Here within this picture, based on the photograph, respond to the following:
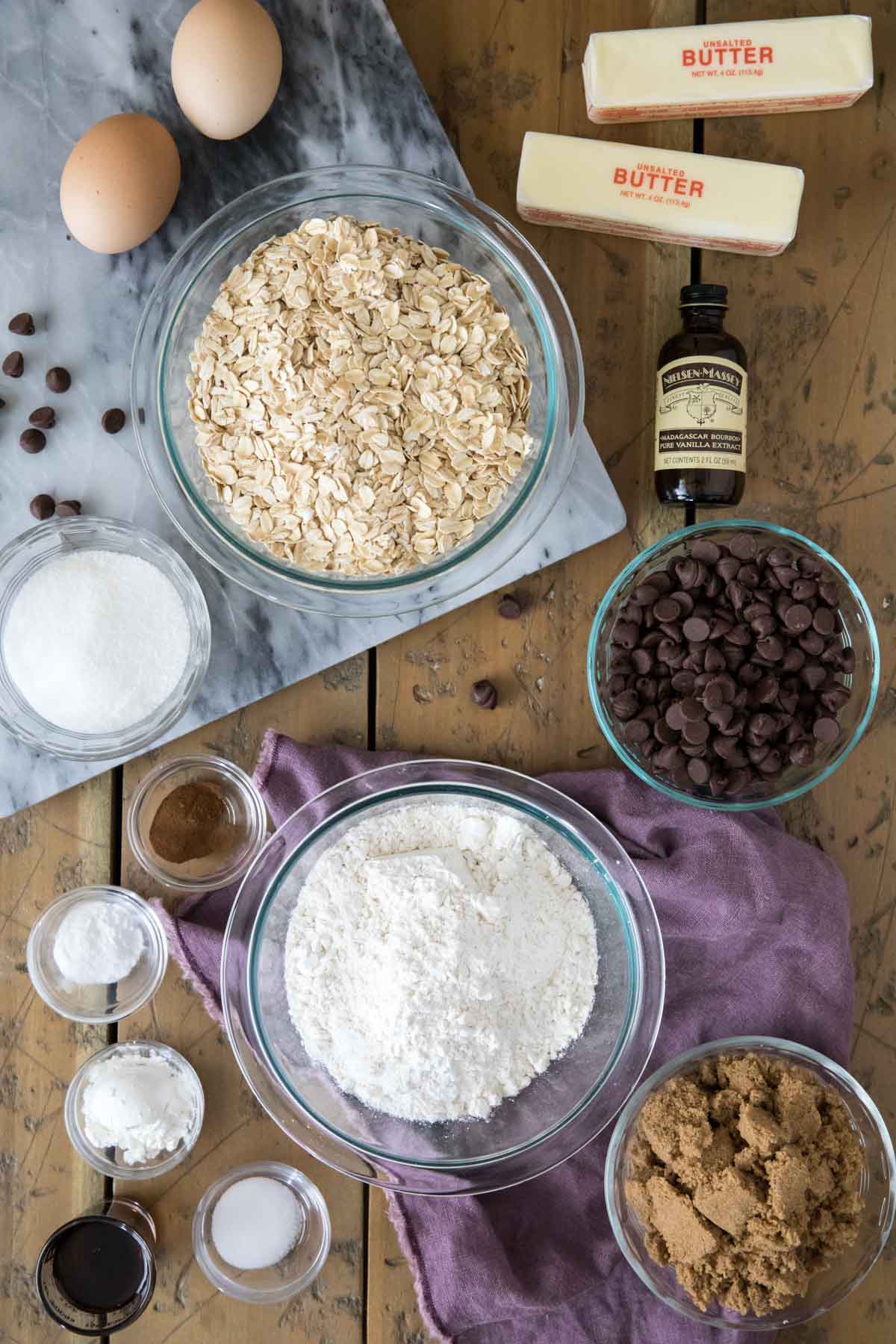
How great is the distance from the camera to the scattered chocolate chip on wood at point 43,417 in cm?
132

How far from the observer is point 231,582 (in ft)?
4.51

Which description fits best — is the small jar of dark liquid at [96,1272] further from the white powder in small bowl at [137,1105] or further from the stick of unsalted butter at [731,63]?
the stick of unsalted butter at [731,63]

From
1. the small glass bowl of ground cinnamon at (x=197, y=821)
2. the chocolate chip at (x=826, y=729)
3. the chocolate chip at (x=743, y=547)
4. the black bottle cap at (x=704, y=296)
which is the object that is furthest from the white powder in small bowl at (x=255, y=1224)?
the black bottle cap at (x=704, y=296)

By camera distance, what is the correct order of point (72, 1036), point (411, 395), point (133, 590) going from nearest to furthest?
point (411, 395)
point (133, 590)
point (72, 1036)

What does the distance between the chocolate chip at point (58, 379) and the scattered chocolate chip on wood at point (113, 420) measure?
0.19 ft

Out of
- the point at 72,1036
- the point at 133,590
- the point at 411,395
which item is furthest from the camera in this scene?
the point at 72,1036

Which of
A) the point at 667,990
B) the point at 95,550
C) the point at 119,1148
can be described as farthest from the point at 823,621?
the point at 119,1148

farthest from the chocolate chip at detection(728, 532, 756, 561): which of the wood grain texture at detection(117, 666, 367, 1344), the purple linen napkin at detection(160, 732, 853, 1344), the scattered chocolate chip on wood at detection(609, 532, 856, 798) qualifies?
the wood grain texture at detection(117, 666, 367, 1344)

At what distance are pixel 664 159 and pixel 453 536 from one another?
567mm

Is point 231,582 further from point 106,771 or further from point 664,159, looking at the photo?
point 664,159

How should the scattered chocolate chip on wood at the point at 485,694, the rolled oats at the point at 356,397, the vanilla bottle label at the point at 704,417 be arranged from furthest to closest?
the scattered chocolate chip on wood at the point at 485,694 < the vanilla bottle label at the point at 704,417 < the rolled oats at the point at 356,397

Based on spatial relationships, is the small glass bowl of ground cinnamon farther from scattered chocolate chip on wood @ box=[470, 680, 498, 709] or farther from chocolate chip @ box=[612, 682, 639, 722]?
chocolate chip @ box=[612, 682, 639, 722]

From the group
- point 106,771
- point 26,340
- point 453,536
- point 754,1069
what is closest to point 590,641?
point 453,536

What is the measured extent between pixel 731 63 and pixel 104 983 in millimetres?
1448
